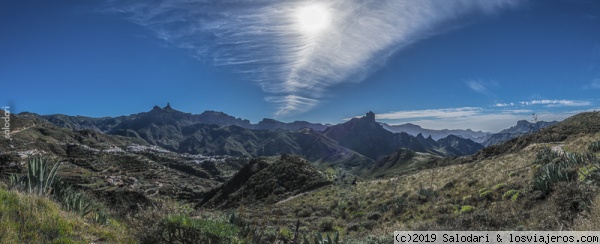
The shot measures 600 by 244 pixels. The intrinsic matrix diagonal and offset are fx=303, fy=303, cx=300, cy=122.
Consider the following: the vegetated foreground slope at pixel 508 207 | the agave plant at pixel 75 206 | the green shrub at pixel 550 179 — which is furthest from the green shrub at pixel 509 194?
the agave plant at pixel 75 206

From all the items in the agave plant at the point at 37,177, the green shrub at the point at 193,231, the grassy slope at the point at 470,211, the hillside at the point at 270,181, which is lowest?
the hillside at the point at 270,181

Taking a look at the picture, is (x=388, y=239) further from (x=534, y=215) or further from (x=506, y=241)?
(x=534, y=215)

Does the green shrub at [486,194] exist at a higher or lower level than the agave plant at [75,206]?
lower

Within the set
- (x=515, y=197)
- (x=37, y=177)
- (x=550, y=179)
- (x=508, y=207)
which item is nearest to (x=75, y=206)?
(x=37, y=177)

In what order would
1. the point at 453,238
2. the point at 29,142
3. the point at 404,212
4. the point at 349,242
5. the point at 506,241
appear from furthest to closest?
the point at 29,142 < the point at 404,212 < the point at 349,242 < the point at 453,238 < the point at 506,241

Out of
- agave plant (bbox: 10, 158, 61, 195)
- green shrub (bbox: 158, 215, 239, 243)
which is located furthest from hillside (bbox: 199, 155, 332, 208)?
green shrub (bbox: 158, 215, 239, 243)

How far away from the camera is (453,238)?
8.09 metres

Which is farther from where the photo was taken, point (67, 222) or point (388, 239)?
point (388, 239)

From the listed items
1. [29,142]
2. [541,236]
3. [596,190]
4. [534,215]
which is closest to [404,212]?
[534,215]

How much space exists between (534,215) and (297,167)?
54206 millimetres

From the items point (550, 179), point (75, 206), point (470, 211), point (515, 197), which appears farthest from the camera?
point (470, 211)

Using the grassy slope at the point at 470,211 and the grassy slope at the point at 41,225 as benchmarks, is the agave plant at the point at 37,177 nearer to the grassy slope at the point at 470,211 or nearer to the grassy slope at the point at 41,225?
the grassy slope at the point at 41,225

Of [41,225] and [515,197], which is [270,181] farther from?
[41,225]

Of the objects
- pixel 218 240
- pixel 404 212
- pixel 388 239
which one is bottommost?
pixel 404 212
